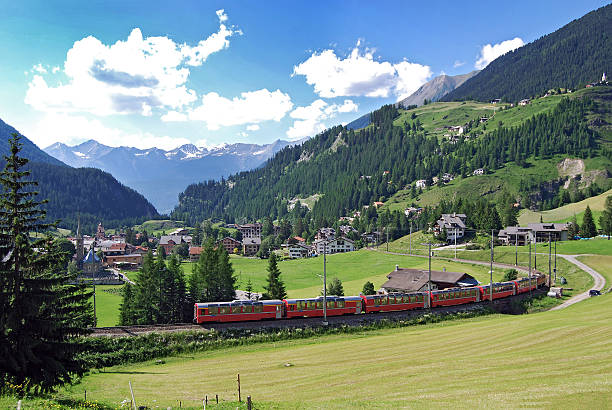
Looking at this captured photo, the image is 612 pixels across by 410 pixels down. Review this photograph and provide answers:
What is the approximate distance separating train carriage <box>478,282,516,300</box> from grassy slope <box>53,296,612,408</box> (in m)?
17.4

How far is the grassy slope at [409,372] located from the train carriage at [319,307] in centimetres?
658

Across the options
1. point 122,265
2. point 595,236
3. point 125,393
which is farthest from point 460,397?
point 122,265

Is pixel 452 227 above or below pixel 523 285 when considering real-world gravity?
above

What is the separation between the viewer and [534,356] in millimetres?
25125

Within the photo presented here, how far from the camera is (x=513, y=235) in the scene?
115 m

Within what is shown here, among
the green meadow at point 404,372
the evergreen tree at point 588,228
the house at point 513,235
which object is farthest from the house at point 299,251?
the green meadow at point 404,372

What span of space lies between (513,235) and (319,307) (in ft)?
292

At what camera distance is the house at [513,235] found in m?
114

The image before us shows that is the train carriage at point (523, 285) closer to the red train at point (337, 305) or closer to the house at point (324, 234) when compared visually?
the red train at point (337, 305)

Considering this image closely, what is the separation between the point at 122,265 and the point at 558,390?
158220mm

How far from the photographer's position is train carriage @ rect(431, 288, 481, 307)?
174 ft

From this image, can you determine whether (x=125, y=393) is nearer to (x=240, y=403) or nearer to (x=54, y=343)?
(x=54, y=343)

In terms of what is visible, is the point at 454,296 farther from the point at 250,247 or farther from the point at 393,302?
the point at 250,247

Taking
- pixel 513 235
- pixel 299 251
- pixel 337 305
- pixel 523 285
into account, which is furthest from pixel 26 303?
pixel 299 251
